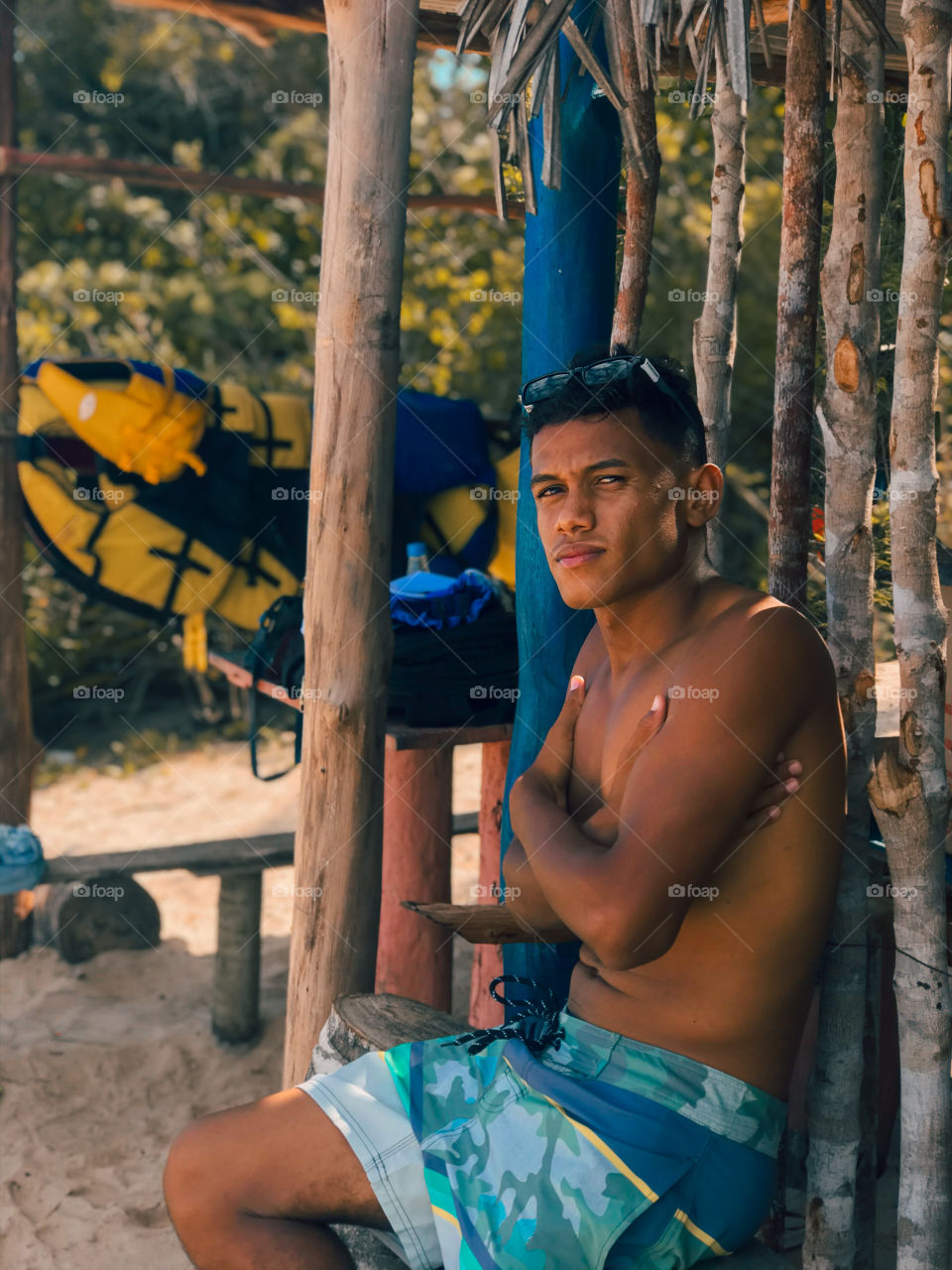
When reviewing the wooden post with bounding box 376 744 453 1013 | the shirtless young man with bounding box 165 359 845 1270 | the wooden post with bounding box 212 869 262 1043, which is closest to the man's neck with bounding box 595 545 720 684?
the shirtless young man with bounding box 165 359 845 1270

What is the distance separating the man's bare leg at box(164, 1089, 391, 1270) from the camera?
5.64 ft

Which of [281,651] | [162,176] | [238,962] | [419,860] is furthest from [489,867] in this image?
[162,176]

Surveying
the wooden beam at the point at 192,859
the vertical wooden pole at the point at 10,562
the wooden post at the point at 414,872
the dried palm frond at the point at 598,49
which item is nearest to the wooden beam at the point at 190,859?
the wooden beam at the point at 192,859

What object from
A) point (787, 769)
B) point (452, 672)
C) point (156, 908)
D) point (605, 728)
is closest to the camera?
point (787, 769)

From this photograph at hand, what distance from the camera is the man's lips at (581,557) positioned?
5.96ft

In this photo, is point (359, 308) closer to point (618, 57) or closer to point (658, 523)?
→ point (618, 57)

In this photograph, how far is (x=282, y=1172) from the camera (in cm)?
172

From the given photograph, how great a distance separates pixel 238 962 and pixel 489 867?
1.14 m

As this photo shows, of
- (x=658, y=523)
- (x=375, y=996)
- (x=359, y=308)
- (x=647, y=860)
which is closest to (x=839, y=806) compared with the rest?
(x=647, y=860)

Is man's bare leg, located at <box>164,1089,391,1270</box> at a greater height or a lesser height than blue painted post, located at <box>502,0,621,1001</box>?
lesser

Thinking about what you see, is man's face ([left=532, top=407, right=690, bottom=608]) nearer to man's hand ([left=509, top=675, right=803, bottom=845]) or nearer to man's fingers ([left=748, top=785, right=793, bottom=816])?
man's hand ([left=509, top=675, right=803, bottom=845])

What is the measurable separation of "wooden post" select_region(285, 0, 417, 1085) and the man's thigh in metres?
0.75

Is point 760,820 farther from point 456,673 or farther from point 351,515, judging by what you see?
point 456,673

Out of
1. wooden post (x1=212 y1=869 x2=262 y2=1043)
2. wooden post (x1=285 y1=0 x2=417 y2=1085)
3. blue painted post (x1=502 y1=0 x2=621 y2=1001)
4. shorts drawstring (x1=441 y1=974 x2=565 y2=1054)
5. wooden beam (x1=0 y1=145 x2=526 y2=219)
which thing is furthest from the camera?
→ wooden beam (x1=0 y1=145 x2=526 y2=219)
